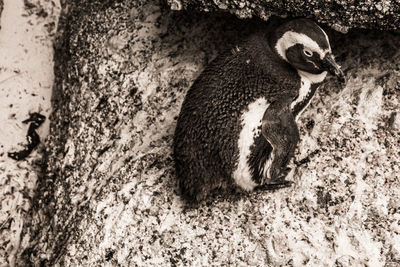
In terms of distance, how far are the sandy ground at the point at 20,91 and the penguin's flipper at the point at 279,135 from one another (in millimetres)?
875

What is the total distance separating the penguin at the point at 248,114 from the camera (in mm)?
1588

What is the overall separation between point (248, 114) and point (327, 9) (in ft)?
1.23

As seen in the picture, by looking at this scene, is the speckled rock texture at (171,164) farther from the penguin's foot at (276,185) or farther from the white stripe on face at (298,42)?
the white stripe on face at (298,42)

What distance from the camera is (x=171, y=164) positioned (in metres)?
1.74

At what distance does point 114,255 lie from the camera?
5.32 feet

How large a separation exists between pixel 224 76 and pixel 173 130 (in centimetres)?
29

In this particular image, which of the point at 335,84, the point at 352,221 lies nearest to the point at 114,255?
the point at 352,221

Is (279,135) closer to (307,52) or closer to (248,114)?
(248,114)

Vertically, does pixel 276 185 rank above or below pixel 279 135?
below

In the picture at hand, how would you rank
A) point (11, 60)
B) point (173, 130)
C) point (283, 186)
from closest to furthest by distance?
point (283, 186) → point (173, 130) → point (11, 60)

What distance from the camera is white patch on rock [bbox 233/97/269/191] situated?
62.9 inches

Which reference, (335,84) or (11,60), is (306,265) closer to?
(335,84)

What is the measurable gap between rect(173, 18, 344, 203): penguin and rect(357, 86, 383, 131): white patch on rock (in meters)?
0.17

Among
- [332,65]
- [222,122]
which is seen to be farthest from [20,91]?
[332,65]
